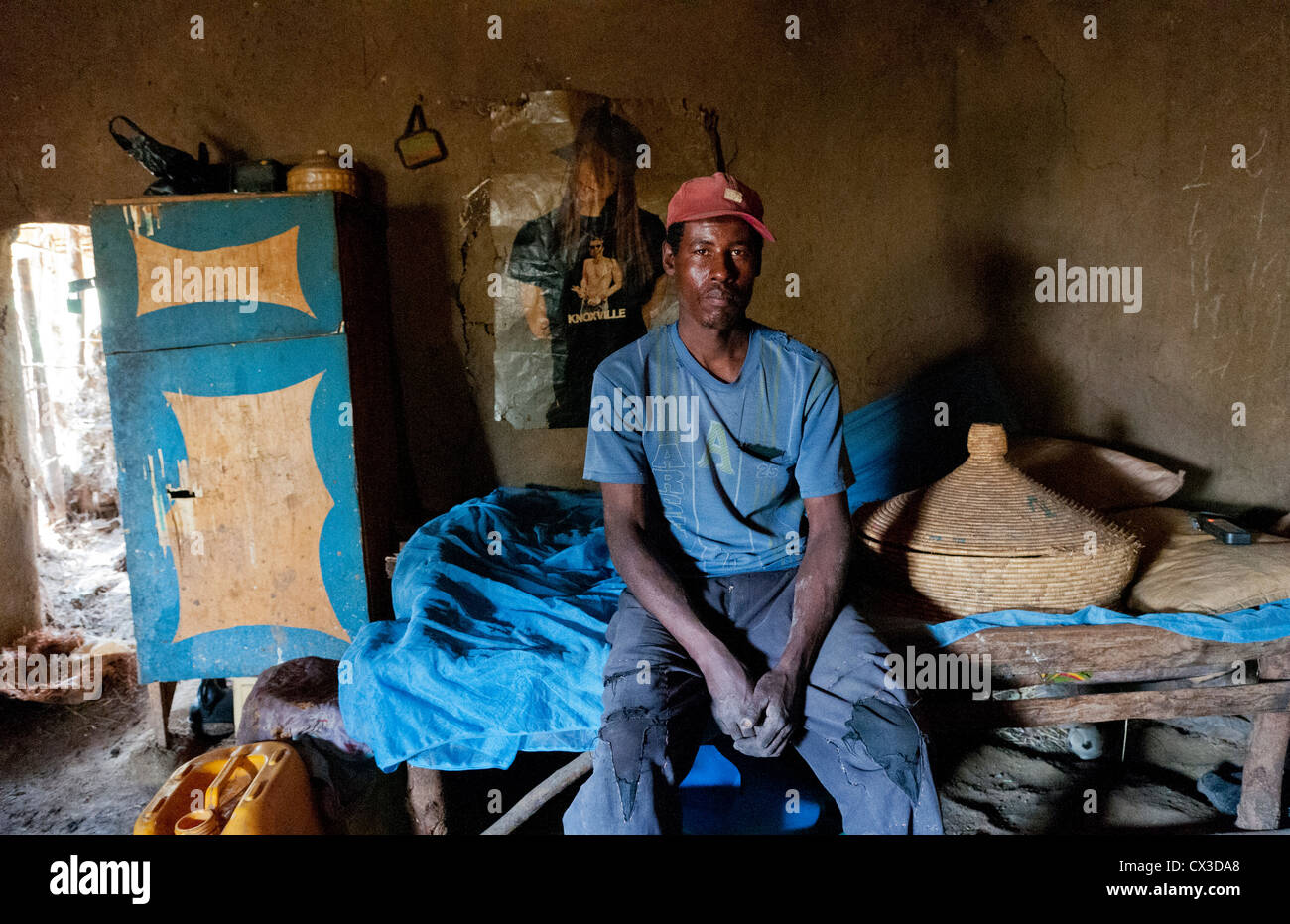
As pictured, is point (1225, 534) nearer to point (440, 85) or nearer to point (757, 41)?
point (757, 41)

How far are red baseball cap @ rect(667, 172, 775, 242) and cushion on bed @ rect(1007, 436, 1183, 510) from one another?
5.25ft

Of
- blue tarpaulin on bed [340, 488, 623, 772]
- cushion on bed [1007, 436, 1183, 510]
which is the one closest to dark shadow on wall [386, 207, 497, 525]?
blue tarpaulin on bed [340, 488, 623, 772]

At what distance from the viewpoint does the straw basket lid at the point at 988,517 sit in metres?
2.03

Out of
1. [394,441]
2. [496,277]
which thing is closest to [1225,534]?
[496,277]

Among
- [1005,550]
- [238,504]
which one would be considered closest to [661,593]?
[1005,550]

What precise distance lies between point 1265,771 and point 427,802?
7.95 ft

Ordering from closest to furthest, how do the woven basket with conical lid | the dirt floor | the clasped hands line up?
the clasped hands < the woven basket with conical lid < the dirt floor

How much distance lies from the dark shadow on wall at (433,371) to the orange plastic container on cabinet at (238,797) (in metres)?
1.55

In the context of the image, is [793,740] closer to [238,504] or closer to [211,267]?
[238,504]

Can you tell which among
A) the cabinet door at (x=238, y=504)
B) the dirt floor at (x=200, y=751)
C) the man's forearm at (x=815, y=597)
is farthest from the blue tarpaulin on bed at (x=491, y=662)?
the dirt floor at (x=200, y=751)

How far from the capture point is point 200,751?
2861 millimetres

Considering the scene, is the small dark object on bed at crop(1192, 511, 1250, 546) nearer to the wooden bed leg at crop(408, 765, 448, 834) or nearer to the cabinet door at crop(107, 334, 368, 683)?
the wooden bed leg at crop(408, 765, 448, 834)

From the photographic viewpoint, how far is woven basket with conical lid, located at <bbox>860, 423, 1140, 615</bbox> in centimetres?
202

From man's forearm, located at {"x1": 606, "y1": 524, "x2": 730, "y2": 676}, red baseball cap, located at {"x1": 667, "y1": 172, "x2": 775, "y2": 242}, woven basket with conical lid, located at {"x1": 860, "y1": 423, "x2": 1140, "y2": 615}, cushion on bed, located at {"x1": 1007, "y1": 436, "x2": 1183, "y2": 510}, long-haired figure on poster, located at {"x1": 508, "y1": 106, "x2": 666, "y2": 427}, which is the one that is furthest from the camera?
long-haired figure on poster, located at {"x1": 508, "y1": 106, "x2": 666, "y2": 427}
